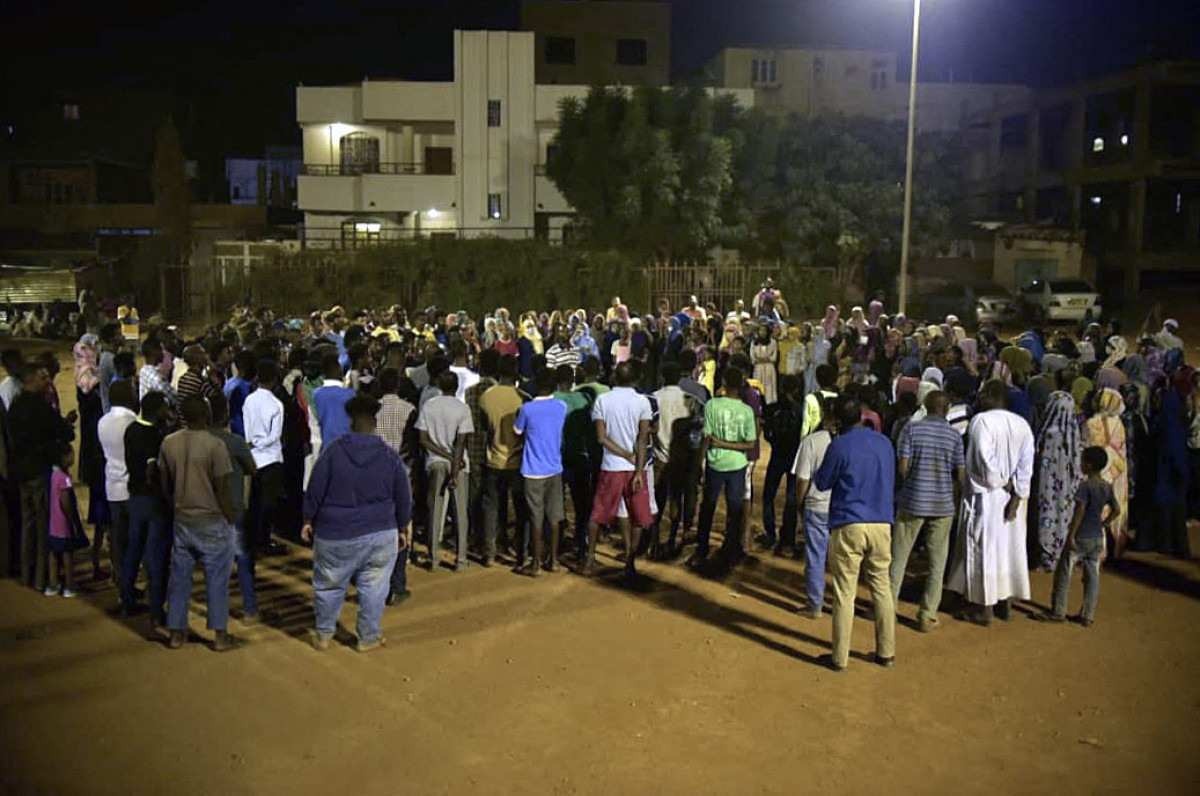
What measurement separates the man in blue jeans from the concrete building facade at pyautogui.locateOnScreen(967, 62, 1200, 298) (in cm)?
3176

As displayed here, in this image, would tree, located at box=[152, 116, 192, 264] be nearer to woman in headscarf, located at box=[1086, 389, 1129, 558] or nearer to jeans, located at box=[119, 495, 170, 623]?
jeans, located at box=[119, 495, 170, 623]

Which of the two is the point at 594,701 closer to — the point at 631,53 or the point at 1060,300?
the point at 1060,300

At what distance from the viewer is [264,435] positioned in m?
8.45

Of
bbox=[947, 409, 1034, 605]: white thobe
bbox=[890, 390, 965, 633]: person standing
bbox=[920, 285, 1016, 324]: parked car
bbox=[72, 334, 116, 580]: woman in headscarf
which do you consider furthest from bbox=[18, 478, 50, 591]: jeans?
bbox=[920, 285, 1016, 324]: parked car

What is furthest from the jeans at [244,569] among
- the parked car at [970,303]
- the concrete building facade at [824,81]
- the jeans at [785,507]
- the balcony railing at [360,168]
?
the concrete building facade at [824,81]

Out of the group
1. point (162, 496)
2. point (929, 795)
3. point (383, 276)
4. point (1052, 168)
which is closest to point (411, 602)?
point (162, 496)

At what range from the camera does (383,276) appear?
3067 centimetres

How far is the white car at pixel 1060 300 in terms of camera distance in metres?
30.3

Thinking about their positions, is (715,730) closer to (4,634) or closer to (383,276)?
(4,634)

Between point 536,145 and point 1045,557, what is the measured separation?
31.3 metres

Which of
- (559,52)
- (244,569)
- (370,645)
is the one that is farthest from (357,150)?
(370,645)

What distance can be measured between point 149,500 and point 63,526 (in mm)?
1389

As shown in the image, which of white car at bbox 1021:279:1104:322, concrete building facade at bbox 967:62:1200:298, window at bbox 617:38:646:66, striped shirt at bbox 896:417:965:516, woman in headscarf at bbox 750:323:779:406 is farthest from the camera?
window at bbox 617:38:646:66

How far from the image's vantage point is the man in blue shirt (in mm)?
6832
